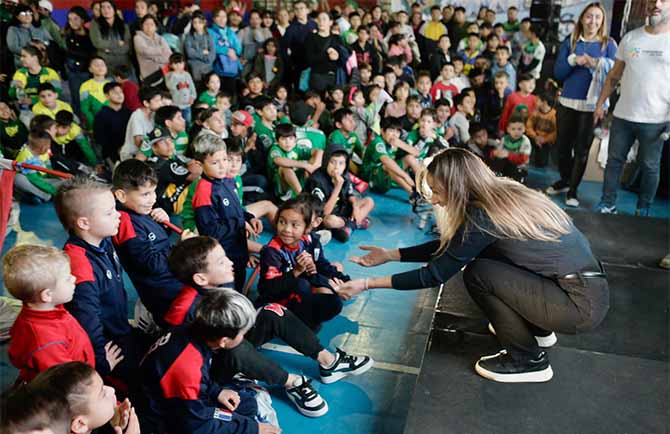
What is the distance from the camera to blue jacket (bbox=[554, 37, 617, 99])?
5.01 metres

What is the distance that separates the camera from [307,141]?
5426 millimetres

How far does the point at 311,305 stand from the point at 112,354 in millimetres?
1129

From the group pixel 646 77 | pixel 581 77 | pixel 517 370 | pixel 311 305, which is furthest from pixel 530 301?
pixel 581 77

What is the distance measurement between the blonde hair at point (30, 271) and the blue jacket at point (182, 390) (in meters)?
0.50

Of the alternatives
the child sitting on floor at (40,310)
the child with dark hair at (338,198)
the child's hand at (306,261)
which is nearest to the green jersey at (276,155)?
the child with dark hair at (338,198)

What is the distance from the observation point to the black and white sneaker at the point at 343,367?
287 cm

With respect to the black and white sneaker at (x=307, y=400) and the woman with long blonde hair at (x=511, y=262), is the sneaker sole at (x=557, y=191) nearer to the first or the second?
the woman with long blonde hair at (x=511, y=262)

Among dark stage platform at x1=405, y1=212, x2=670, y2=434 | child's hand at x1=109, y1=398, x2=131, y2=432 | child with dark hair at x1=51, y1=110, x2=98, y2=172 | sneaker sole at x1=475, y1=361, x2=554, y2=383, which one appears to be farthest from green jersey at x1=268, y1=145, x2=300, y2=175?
child's hand at x1=109, y1=398, x2=131, y2=432

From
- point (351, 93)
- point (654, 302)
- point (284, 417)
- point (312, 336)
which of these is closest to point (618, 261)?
point (654, 302)

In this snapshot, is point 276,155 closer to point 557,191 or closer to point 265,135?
point 265,135

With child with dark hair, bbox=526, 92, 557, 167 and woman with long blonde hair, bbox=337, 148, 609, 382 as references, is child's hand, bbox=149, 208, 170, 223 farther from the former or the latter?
child with dark hair, bbox=526, 92, 557, 167

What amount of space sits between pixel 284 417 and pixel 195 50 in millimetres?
5631

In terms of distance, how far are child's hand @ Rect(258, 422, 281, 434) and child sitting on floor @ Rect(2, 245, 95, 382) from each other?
81 centimetres

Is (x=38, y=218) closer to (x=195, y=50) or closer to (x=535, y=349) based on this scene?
(x=195, y=50)
